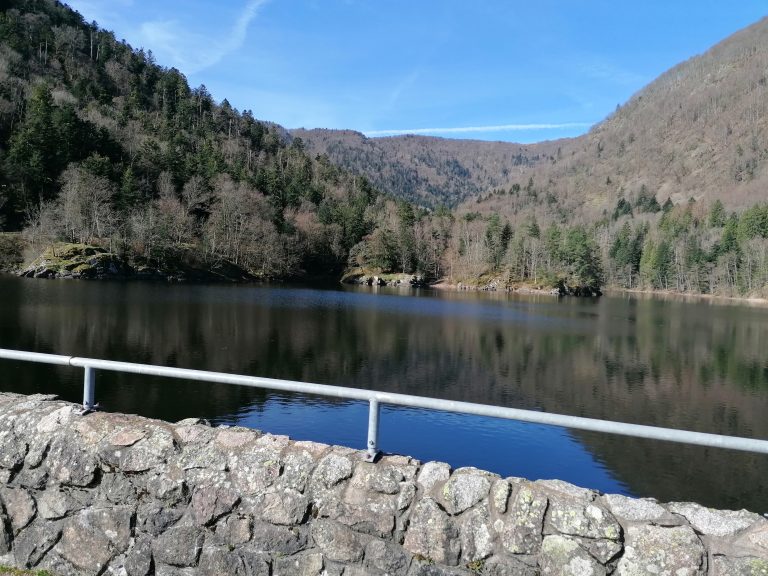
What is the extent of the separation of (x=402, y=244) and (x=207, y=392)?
348 feet

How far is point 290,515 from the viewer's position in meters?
4.23

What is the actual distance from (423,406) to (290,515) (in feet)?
4.40

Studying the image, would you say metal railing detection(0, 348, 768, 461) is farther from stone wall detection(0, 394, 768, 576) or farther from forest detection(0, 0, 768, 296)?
forest detection(0, 0, 768, 296)

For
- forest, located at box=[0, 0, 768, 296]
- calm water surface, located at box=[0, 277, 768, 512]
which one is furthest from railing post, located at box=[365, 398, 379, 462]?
forest, located at box=[0, 0, 768, 296]

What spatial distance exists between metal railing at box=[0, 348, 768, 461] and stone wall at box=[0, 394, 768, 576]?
14.7 inches

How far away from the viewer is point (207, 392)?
18.9 meters

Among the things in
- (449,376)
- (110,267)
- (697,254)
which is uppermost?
(697,254)

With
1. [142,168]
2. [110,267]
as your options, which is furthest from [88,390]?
[142,168]

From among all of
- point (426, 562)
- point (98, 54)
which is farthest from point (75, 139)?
point (426, 562)

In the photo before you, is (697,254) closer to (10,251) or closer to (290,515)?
(10,251)

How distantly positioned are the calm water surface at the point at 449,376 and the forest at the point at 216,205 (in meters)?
47.2

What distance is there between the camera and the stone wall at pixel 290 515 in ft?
12.1

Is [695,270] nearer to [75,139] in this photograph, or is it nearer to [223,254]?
[223,254]

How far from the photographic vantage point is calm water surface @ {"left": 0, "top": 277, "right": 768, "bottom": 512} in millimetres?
14883
